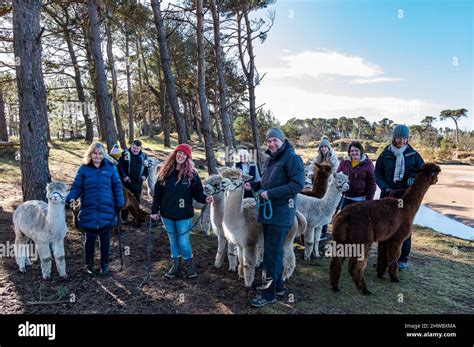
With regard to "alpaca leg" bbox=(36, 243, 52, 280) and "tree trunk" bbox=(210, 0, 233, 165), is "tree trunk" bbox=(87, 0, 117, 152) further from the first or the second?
"alpaca leg" bbox=(36, 243, 52, 280)

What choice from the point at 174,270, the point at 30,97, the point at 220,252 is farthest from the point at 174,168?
the point at 30,97

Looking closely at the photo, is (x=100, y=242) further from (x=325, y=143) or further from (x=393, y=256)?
(x=325, y=143)

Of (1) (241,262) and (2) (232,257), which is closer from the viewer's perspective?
(1) (241,262)

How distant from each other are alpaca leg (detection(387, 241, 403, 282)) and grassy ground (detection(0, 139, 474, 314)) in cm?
13

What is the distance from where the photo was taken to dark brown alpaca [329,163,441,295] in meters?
4.42

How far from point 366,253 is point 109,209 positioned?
11.7 ft

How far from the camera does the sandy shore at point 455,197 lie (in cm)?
1415

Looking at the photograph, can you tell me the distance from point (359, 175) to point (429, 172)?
3.60 ft

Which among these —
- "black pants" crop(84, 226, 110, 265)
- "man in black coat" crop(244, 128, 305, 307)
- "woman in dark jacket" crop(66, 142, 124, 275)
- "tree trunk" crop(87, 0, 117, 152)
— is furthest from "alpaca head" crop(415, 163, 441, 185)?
"tree trunk" crop(87, 0, 117, 152)

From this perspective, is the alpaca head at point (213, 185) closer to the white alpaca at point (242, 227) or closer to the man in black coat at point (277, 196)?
the white alpaca at point (242, 227)

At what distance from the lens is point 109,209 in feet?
15.1

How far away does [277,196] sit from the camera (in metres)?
3.67
